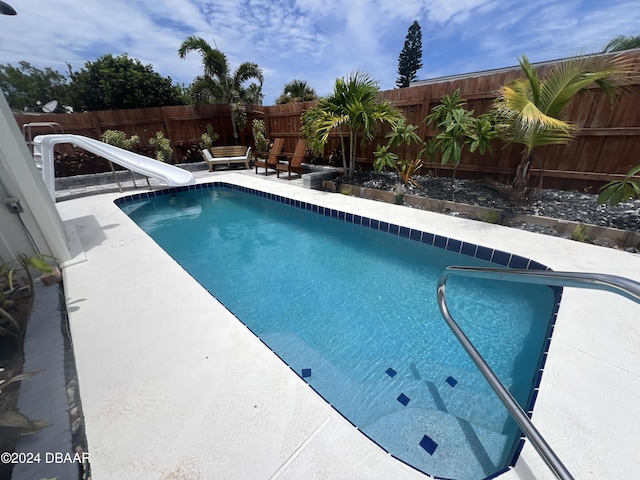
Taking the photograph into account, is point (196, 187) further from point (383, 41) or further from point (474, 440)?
point (383, 41)

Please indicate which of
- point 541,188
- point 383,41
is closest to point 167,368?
point 541,188

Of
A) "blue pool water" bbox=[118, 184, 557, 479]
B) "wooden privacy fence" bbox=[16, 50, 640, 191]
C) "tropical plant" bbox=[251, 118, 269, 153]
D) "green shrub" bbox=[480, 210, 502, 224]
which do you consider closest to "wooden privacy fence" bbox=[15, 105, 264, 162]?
"wooden privacy fence" bbox=[16, 50, 640, 191]

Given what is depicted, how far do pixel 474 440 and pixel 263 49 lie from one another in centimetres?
1302

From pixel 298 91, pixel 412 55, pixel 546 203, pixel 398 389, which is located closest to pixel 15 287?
pixel 398 389

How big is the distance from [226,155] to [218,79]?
3.32 m

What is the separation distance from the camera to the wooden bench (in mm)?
9211

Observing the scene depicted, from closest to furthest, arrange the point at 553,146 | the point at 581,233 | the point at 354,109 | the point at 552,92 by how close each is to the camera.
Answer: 1. the point at 581,233
2. the point at 552,92
3. the point at 553,146
4. the point at 354,109

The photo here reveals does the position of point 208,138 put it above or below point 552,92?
below

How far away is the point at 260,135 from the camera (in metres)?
9.45

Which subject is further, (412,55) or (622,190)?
(412,55)

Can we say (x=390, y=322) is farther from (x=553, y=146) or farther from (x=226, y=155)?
(x=226, y=155)

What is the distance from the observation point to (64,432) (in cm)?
129

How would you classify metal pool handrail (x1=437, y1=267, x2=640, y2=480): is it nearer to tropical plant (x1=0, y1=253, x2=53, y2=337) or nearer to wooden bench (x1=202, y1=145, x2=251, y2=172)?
tropical plant (x1=0, y1=253, x2=53, y2=337)

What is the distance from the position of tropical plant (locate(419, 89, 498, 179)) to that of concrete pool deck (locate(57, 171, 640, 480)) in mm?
2343
